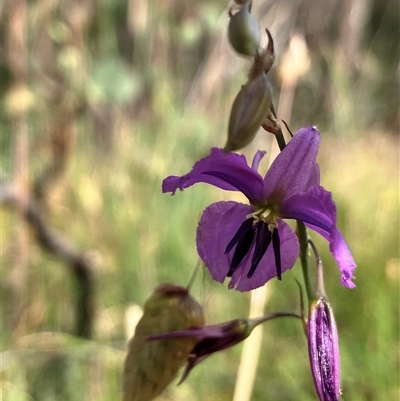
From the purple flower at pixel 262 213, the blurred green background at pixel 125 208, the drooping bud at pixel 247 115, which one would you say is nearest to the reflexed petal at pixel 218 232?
the purple flower at pixel 262 213

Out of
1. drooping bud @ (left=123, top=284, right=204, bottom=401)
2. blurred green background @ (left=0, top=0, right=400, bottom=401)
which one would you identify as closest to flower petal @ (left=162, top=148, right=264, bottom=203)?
drooping bud @ (left=123, top=284, right=204, bottom=401)

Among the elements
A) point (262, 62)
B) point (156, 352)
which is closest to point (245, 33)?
point (262, 62)

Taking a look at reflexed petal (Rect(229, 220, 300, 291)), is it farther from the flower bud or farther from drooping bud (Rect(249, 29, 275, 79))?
drooping bud (Rect(249, 29, 275, 79))

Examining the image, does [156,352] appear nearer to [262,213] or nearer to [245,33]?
[262,213]

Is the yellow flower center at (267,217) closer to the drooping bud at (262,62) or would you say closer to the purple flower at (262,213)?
the purple flower at (262,213)

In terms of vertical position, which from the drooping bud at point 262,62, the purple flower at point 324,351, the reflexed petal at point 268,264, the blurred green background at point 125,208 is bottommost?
the purple flower at point 324,351
